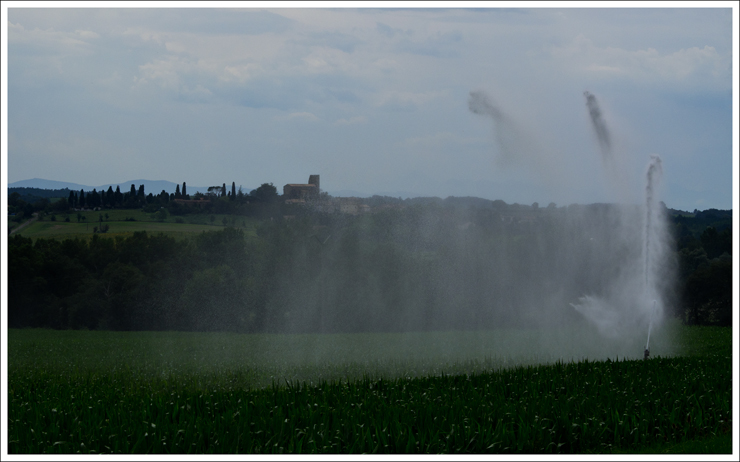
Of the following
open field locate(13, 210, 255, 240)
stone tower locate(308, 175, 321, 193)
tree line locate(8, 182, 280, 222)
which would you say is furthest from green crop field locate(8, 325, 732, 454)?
open field locate(13, 210, 255, 240)

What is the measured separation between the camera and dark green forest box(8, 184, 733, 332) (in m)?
35.5

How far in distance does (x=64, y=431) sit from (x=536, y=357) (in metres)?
17.6

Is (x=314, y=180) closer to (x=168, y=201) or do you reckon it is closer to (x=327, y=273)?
(x=327, y=273)

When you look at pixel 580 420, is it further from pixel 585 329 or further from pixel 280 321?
pixel 280 321

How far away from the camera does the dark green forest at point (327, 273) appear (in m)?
35.5

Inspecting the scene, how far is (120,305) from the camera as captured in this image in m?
45.5

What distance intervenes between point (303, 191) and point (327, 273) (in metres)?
8.24

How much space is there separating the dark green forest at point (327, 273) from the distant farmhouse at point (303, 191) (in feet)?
8.03

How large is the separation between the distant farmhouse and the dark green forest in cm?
245

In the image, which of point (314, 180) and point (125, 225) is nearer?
point (314, 180)

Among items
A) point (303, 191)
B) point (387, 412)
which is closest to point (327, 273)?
point (303, 191)

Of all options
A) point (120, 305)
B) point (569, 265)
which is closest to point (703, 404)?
point (569, 265)

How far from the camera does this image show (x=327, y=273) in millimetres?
43469

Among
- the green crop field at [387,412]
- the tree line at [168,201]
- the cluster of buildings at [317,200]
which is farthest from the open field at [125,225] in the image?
the green crop field at [387,412]
